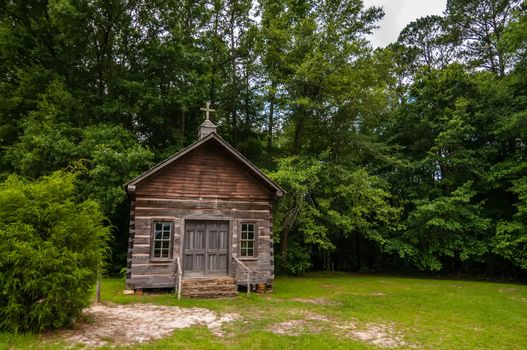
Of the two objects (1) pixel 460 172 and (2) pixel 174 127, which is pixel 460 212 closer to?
(1) pixel 460 172

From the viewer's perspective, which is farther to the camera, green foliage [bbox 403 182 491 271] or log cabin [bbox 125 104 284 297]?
green foliage [bbox 403 182 491 271]

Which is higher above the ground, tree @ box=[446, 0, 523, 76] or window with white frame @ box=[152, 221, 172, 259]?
tree @ box=[446, 0, 523, 76]

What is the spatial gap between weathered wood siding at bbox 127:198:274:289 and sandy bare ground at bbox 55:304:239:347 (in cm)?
230

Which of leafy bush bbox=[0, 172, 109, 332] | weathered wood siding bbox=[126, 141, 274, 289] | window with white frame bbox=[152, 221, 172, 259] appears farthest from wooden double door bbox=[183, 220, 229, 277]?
leafy bush bbox=[0, 172, 109, 332]

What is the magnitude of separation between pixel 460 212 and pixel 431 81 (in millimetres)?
9287

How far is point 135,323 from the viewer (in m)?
8.52

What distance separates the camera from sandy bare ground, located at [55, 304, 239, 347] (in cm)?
727

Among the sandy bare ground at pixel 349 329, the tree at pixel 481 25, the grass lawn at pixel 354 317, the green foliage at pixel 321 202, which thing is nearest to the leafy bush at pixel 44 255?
the grass lawn at pixel 354 317

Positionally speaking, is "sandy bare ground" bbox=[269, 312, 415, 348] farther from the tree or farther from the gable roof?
the tree

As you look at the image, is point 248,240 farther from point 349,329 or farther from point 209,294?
point 349,329

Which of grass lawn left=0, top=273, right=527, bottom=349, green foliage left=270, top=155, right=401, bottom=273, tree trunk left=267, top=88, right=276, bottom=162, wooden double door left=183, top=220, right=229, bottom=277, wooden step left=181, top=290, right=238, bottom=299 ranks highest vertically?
tree trunk left=267, top=88, right=276, bottom=162

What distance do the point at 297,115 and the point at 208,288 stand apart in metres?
13.4

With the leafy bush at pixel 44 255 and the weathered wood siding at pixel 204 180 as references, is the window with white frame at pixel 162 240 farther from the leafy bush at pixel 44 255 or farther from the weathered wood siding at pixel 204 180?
the leafy bush at pixel 44 255

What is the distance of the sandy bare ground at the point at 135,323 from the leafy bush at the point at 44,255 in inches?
25.9
